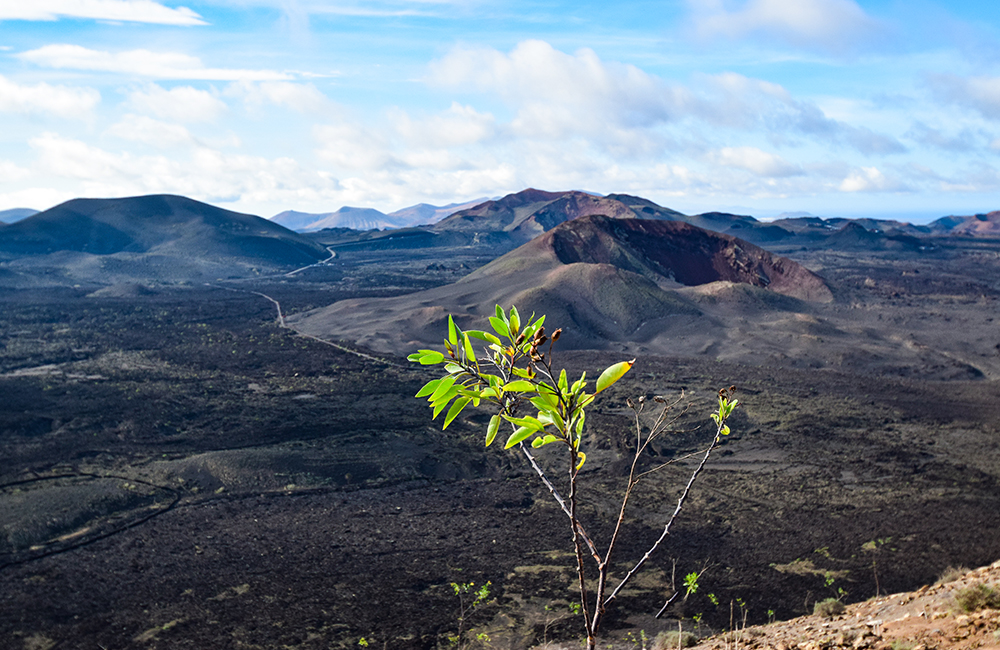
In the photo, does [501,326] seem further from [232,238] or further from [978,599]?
[232,238]

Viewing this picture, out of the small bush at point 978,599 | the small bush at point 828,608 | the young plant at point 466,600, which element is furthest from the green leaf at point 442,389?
the small bush at point 828,608

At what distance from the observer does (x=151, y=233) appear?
9581 cm

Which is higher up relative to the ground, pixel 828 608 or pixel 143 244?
pixel 143 244

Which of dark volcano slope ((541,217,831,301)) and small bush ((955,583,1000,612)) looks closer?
small bush ((955,583,1000,612))

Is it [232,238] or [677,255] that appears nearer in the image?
[677,255]

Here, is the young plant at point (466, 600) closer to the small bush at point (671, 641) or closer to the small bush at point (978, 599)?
the small bush at point (671, 641)

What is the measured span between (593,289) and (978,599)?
3717cm

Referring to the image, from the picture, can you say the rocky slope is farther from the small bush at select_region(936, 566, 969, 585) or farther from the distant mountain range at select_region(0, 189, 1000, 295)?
the distant mountain range at select_region(0, 189, 1000, 295)

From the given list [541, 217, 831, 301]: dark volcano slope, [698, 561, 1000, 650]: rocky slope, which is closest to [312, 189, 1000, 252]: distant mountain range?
[541, 217, 831, 301]: dark volcano slope

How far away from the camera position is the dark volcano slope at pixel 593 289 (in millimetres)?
40031

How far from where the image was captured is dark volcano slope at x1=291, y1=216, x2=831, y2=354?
131 feet

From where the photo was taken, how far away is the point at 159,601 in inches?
486

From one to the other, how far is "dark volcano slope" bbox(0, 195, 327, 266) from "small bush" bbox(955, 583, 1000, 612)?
89154 mm

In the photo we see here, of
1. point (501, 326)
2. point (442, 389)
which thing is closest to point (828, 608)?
point (501, 326)
